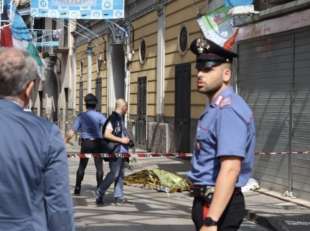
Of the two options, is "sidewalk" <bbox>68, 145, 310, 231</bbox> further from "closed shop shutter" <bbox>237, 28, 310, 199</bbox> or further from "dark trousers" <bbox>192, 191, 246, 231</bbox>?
"dark trousers" <bbox>192, 191, 246, 231</bbox>

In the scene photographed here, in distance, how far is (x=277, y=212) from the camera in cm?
1076

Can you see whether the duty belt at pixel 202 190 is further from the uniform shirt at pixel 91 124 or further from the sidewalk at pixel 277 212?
the uniform shirt at pixel 91 124

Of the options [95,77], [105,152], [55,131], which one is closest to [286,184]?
[105,152]

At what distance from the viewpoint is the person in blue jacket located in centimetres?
325

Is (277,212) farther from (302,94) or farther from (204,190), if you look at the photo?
(204,190)

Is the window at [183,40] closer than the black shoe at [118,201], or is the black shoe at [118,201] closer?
the black shoe at [118,201]

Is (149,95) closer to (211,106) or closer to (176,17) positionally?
(176,17)

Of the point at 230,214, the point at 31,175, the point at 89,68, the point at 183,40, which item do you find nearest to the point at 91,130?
the point at 183,40

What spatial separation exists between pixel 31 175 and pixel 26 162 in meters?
0.06

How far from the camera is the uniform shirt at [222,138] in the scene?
3904 millimetres

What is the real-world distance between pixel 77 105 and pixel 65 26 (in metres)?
5.48

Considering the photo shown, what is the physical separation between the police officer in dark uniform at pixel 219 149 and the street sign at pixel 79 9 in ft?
55.0

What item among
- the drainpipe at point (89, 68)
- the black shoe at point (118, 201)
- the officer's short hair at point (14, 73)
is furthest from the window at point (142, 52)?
the officer's short hair at point (14, 73)

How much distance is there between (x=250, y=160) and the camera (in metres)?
4.10
